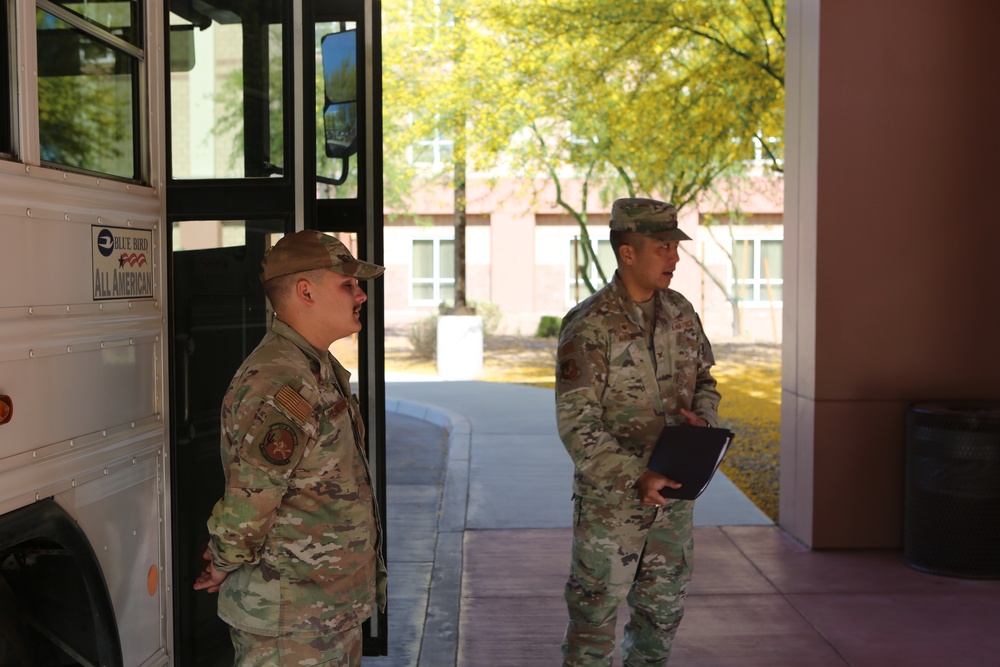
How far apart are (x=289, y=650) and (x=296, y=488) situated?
417 mm

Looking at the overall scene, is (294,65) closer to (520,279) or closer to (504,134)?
(504,134)

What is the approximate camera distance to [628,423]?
3.96m

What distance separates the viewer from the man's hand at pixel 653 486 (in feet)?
11.8

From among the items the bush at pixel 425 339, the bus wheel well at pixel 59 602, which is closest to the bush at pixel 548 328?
the bush at pixel 425 339

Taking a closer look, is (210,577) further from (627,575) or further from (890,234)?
(890,234)

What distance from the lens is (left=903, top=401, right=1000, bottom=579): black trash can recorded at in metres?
6.03

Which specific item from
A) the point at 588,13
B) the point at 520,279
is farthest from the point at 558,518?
the point at 520,279

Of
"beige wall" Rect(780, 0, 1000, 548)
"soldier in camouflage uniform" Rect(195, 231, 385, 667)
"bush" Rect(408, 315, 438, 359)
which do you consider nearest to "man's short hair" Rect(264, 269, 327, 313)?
"soldier in camouflage uniform" Rect(195, 231, 385, 667)

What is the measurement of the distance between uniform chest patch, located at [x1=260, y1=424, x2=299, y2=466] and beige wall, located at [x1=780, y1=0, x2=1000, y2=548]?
183 inches

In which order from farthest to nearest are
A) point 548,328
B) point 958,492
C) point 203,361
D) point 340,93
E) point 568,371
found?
1. point 548,328
2. point 958,492
3. point 340,93
4. point 568,371
5. point 203,361

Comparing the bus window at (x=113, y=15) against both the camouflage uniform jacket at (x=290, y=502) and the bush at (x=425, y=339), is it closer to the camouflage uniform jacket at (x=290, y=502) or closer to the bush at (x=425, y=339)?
the camouflage uniform jacket at (x=290, y=502)

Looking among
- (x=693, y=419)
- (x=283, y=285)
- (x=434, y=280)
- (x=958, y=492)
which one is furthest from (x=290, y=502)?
(x=434, y=280)

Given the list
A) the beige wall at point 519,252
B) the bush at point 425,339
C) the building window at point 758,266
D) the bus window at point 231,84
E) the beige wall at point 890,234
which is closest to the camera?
the bus window at point 231,84

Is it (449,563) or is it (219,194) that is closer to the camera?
(219,194)
